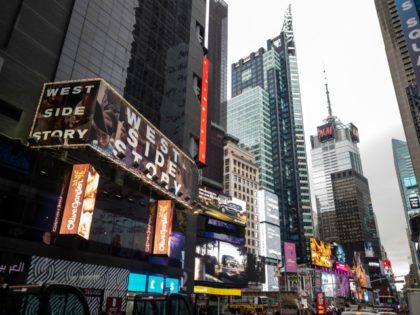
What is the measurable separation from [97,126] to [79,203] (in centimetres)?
501

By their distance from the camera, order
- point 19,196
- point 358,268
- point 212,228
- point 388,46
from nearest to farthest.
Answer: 1. point 19,196
2. point 212,228
3. point 388,46
4. point 358,268

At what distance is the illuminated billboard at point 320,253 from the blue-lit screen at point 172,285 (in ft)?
241

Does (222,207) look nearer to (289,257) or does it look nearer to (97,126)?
(289,257)

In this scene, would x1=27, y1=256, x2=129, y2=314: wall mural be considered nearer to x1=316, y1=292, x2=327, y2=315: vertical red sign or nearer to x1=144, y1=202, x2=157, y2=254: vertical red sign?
x1=144, y1=202, x2=157, y2=254: vertical red sign

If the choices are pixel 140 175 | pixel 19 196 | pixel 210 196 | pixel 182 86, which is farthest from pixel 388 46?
pixel 19 196

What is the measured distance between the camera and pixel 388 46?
102 metres

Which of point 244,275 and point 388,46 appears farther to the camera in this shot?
point 388,46

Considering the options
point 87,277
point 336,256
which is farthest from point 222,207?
point 336,256

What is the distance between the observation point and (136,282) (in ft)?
86.9

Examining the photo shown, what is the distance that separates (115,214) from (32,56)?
1239 centimetres

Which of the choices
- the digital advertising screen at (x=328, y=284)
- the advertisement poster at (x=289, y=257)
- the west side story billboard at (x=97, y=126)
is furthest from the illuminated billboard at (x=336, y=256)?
the west side story billboard at (x=97, y=126)

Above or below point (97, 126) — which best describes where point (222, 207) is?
above

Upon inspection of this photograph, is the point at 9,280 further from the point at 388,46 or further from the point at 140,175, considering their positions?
the point at 388,46

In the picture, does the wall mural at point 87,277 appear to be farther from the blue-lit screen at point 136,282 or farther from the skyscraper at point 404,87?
the skyscraper at point 404,87
